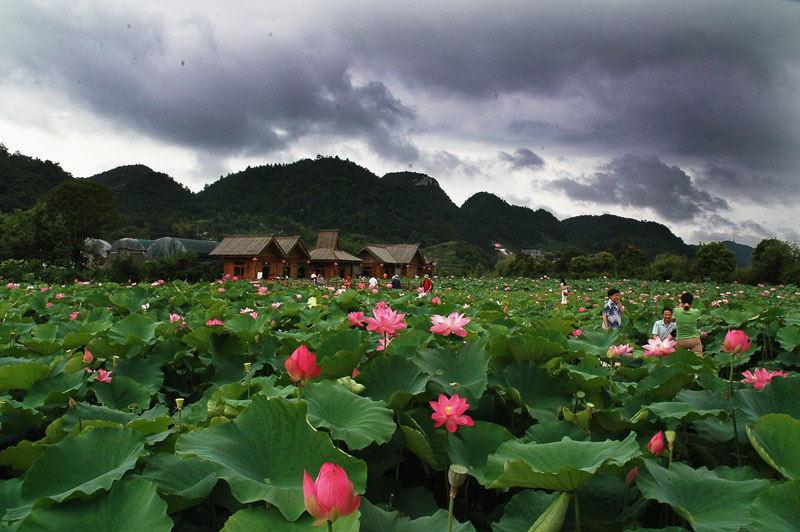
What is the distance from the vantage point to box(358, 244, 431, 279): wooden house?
136ft

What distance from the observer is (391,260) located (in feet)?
138

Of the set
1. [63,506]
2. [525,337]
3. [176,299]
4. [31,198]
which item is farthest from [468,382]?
[31,198]

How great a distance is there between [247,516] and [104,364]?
2064 millimetres

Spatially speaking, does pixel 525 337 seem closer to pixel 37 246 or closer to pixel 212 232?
pixel 37 246

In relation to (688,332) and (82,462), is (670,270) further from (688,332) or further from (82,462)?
(82,462)

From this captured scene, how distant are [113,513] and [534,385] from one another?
3.89 ft

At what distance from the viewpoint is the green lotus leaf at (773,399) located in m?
1.23

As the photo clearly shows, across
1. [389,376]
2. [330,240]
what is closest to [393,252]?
[330,240]

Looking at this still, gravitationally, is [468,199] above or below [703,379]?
above

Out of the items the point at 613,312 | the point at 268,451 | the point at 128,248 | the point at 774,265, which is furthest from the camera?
the point at 128,248

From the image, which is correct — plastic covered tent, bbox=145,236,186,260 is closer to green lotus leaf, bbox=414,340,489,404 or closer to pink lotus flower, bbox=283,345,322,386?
green lotus leaf, bbox=414,340,489,404

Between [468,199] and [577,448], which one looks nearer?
[577,448]

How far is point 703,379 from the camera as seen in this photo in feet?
5.21

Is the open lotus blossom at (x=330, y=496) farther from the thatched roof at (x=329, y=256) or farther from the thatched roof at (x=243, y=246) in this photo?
the thatched roof at (x=329, y=256)
